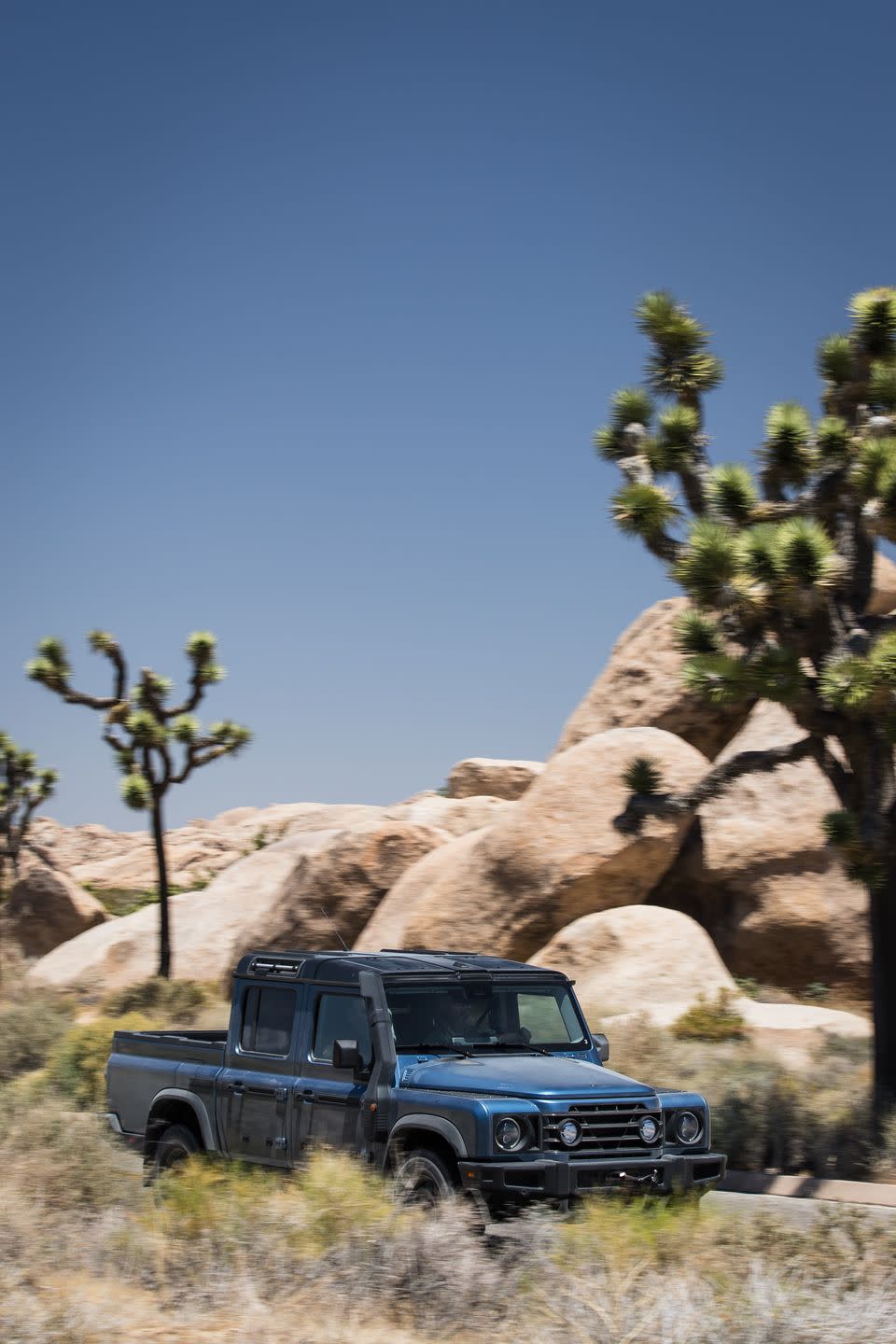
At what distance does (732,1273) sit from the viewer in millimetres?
6508

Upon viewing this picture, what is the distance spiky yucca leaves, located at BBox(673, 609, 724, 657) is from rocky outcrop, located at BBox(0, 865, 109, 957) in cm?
3096

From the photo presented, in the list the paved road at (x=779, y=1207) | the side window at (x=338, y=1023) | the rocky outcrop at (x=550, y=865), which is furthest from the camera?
the rocky outcrop at (x=550, y=865)

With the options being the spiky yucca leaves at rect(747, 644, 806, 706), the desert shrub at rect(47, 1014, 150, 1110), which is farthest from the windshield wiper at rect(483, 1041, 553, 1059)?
the desert shrub at rect(47, 1014, 150, 1110)

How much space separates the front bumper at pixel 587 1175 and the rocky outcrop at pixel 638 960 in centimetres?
918

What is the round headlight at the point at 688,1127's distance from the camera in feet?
26.9

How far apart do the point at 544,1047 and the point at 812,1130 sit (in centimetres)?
424

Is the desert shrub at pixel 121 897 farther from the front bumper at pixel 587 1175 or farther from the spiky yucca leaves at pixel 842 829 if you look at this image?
the front bumper at pixel 587 1175

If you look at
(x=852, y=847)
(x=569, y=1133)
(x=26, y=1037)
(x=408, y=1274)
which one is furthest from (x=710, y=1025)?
(x=408, y=1274)

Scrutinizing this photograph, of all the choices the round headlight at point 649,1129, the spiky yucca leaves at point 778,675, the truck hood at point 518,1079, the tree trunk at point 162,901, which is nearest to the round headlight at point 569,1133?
the truck hood at point 518,1079

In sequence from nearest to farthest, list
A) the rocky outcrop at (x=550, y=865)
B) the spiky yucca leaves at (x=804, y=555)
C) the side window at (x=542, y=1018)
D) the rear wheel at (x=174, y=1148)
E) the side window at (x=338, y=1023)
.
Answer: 1. the side window at (x=338, y=1023)
2. the side window at (x=542, y=1018)
3. the rear wheel at (x=174, y=1148)
4. the spiky yucca leaves at (x=804, y=555)
5. the rocky outcrop at (x=550, y=865)

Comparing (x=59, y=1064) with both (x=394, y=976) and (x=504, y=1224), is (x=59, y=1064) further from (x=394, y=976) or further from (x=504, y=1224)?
(x=504, y=1224)

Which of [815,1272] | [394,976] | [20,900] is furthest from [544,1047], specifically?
[20,900]

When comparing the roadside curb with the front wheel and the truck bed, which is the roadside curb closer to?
the front wheel

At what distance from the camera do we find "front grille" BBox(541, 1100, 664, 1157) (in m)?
7.64
